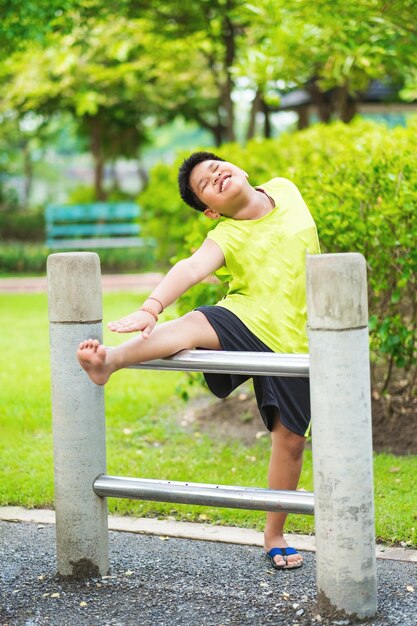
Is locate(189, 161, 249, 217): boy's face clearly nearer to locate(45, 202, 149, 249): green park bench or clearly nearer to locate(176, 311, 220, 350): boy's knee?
locate(176, 311, 220, 350): boy's knee

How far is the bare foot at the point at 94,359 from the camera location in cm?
300

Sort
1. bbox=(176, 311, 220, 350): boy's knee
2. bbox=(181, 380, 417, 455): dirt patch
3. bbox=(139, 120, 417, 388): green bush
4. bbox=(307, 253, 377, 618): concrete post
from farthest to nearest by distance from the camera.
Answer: bbox=(181, 380, 417, 455): dirt patch, bbox=(139, 120, 417, 388): green bush, bbox=(176, 311, 220, 350): boy's knee, bbox=(307, 253, 377, 618): concrete post

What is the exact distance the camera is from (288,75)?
809 centimetres

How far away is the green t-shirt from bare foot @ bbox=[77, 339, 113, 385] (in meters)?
0.52

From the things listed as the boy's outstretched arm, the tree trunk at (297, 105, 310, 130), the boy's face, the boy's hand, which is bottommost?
the boy's hand

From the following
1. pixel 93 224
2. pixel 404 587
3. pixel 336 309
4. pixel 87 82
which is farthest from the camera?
pixel 93 224

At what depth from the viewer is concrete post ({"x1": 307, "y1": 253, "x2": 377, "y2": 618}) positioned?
2781 millimetres

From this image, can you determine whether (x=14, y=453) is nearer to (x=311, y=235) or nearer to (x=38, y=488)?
(x=38, y=488)

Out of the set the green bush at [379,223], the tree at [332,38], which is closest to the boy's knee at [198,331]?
the green bush at [379,223]

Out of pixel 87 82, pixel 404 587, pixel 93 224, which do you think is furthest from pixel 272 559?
pixel 93 224

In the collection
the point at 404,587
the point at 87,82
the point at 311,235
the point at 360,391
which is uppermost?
the point at 87,82

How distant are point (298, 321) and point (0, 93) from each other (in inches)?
670

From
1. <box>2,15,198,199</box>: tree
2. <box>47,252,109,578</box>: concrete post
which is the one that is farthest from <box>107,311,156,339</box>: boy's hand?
<box>2,15,198,199</box>: tree

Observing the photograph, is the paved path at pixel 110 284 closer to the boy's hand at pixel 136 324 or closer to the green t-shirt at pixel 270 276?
the green t-shirt at pixel 270 276
